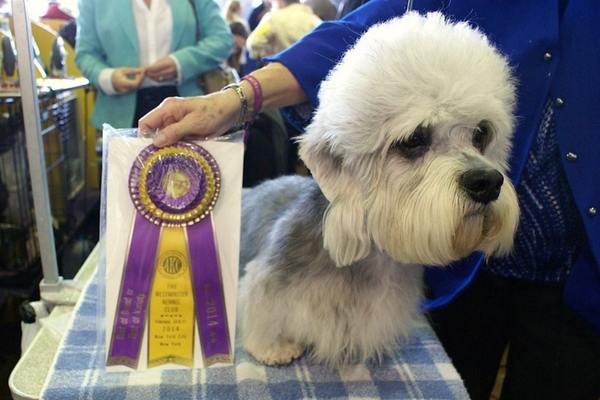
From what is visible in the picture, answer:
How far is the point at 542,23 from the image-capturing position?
914 millimetres

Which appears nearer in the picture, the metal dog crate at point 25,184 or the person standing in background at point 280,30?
the metal dog crate at point 25,184

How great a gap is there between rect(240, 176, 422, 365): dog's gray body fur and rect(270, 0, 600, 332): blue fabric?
0.88ft

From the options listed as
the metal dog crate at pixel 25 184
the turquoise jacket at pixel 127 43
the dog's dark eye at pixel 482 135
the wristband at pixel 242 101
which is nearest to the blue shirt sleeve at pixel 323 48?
the wristband at pixel 242 101

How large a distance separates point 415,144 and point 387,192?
0.08 meters

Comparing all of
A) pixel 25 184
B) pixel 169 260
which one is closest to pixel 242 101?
pixel 169 260

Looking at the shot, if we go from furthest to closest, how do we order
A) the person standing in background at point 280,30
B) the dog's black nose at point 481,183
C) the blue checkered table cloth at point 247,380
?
the person standing in background at point 280,30 < the blue checkered table cloth at point 247,380 < the dog's black nose at point 481,183

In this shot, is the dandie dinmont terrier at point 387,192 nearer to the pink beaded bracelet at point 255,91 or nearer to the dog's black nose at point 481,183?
the dog's black nose at point 481,183

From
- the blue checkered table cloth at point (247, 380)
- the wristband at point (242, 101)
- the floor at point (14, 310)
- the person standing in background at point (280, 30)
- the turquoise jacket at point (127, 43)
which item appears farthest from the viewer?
the person standing in background at point (280, 30)

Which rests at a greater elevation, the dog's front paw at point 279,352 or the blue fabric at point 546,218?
the blue fabric at point 546,218

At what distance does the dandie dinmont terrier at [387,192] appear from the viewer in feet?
2.28

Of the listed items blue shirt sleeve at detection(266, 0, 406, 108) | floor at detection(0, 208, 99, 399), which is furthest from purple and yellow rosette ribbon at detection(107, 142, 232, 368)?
floor at detection(0, 208, 99, 399)

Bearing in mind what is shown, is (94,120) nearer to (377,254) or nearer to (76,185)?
(76,185)

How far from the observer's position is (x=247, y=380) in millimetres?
845

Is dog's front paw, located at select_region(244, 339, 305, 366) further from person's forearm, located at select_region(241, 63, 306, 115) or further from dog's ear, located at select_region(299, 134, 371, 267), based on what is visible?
person's forearm, located at select_region(241, 63, 306, 115)
